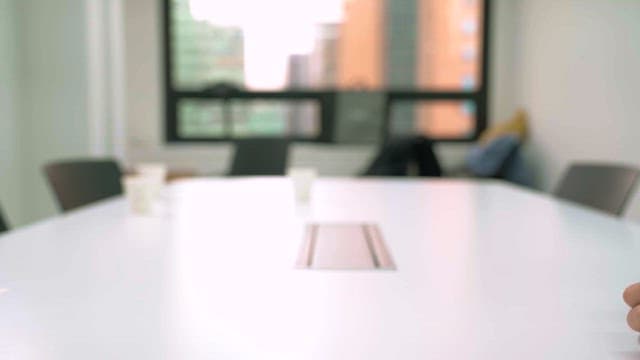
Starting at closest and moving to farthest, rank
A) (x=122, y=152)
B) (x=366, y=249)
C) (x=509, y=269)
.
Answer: (x=509, y=269) → (x=366, y=249) → (x=122, y=152)

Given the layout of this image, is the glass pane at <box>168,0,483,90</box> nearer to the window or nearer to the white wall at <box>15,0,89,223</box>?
the window

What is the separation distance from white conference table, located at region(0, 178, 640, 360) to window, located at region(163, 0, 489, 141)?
142 inches

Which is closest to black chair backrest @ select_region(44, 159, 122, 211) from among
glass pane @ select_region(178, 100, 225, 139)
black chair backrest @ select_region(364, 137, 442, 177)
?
black chair backrest @ select_region(364, 137, 442, 177)

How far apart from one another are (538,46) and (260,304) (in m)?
4.20

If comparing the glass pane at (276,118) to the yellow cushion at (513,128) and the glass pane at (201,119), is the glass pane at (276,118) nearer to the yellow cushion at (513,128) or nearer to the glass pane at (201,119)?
the glass pane at (201,119)

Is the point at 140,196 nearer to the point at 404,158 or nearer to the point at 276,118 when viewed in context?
the point at 404,158

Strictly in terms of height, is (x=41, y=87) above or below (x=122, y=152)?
above

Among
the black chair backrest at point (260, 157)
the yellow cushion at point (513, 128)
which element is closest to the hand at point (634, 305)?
the black chair backrest at point (260, 157)

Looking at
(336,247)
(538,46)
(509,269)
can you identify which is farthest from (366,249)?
(538,46)

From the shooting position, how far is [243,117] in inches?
201

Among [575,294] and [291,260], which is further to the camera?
[291,260]

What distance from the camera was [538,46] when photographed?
4461 millimetres

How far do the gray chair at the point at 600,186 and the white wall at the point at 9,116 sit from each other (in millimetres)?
3112

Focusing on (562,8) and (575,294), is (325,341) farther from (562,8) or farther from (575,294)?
(562,8)
